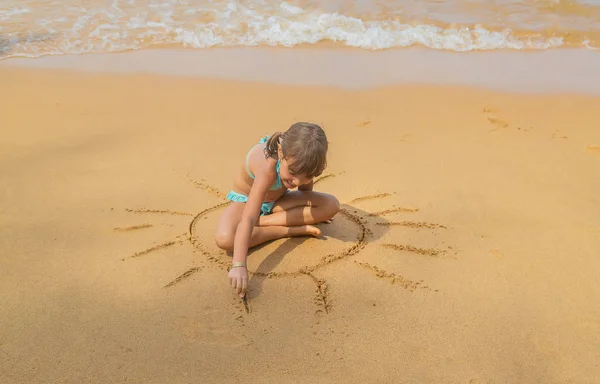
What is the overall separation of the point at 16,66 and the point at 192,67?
1.81 meters

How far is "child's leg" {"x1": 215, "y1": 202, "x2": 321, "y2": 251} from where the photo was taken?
9.70ft

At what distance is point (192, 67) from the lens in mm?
5840

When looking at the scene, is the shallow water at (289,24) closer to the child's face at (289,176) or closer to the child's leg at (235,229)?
the child's leg at (235,229)

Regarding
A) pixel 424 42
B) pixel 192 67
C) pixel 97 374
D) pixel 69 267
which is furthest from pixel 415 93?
pixel 97 374

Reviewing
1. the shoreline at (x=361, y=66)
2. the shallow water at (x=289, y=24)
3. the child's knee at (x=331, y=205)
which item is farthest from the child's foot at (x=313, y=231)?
the shallow water at (x=289, y=24)

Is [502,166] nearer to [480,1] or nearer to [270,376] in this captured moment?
[270,376]

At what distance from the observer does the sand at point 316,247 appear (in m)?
2.29

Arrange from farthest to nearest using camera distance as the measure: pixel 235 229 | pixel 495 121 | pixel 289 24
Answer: pixel 289 24 < pixel 495 121 < pixel 235 229

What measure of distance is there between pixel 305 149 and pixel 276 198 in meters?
0.71

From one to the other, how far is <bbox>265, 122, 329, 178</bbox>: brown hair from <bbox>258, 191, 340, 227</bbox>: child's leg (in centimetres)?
44

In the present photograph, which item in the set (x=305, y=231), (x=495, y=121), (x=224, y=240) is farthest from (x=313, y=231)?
(x=495, y=121)

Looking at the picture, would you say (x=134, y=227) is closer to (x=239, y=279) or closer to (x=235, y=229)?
(x=235, y=229)

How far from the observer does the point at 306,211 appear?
3182mm

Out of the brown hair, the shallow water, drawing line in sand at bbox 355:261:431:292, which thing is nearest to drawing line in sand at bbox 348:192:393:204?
drawing line in sand at bbox 355:261:431:292
